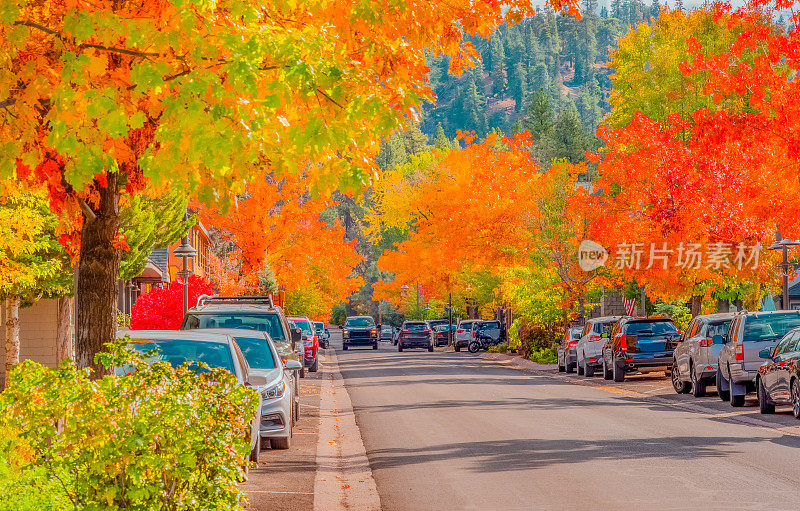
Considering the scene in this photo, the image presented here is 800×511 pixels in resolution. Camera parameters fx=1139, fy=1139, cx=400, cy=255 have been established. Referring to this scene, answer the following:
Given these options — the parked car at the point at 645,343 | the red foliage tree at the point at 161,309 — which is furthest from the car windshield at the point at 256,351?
the parked car at the point at 645,343

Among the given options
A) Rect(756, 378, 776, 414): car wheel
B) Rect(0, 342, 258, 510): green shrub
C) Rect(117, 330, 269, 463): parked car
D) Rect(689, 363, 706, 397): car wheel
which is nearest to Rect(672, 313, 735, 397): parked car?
Rect(689, 363, 706, 397): car wheel

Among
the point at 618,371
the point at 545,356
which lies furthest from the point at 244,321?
the point at 545,356

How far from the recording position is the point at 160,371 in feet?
26.0

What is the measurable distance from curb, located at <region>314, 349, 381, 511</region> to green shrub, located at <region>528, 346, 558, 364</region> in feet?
73.2

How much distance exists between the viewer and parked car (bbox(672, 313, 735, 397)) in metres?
26.0

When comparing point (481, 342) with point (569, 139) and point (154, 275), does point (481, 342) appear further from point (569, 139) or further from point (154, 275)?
point (569, 139)

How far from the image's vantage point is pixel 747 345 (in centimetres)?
2352

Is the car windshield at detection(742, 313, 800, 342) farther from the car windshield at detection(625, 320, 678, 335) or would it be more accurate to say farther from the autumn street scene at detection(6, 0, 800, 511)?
the car windshield at detection(625, 320, 678, 335)

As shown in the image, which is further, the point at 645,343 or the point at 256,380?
the point at 645,343

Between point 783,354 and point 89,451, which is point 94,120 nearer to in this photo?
point 89,451

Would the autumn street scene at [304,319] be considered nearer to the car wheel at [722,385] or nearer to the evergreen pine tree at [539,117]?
the car wheel at [722,385]

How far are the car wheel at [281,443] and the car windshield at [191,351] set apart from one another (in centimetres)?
241

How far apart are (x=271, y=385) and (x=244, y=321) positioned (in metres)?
6.91

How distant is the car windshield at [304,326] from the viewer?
4241cm
